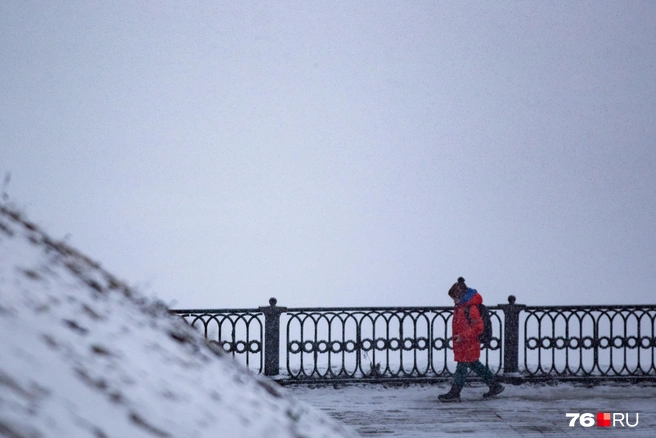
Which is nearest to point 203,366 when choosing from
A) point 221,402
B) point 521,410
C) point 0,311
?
point 221,402

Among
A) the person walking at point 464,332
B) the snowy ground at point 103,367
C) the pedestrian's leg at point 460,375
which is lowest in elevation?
the pedestrian's leg at point 460,375

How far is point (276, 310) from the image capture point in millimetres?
11539

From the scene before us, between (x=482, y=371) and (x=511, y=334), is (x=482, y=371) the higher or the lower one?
the lower one

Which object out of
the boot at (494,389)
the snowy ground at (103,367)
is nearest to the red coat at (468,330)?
the boot at (494,389)

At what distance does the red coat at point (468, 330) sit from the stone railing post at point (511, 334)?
1773mm

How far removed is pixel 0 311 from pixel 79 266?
Result: 40.0 inches

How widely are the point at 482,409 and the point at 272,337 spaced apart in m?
3.56

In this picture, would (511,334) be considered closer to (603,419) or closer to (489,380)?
(489,380)

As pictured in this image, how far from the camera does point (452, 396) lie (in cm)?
1033

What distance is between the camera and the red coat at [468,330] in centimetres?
1003

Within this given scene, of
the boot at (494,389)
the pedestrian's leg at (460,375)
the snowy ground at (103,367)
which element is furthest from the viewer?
the boot at (494,389)

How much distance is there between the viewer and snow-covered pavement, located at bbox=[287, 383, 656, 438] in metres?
8.48

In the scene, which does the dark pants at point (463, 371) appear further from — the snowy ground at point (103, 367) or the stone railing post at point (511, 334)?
the snowy ground at point (103, 367)

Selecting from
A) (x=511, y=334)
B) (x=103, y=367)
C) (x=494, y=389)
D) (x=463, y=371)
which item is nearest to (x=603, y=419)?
(x=494, y=389)
